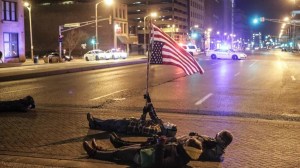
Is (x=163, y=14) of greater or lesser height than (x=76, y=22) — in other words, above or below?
above

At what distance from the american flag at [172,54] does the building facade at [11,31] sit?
156 feet

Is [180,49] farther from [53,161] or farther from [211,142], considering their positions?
[53,161]

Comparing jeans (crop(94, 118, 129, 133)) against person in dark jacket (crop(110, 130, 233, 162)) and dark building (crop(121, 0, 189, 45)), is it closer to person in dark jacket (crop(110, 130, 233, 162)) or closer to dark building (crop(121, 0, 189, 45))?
person in dark jacket (crop(110, 130, 233, 162))

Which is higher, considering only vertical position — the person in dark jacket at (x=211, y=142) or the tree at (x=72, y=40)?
the tree at (x=72, y=40)

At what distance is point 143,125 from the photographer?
29.2 feet

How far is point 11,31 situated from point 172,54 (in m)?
50.8

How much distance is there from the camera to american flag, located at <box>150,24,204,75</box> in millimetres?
8781

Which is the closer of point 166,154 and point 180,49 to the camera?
point 166,154

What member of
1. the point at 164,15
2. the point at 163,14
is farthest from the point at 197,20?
the point at 163,14

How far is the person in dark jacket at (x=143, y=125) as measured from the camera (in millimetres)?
8344

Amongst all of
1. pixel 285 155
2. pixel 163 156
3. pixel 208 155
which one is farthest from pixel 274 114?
pixel 163 156

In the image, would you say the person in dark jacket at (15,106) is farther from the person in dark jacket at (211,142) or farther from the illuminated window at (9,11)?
the illuminated window at (9,11)

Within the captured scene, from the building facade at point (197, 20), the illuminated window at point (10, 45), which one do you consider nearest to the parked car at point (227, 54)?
the illuminated window at point (10, 45)

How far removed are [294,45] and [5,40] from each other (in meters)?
110
